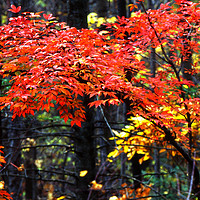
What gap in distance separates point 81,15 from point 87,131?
267cm

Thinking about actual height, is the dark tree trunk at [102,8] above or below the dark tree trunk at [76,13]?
above

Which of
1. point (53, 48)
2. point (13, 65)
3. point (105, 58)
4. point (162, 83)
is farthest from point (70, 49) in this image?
point (162, 83)

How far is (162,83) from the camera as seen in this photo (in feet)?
12.6

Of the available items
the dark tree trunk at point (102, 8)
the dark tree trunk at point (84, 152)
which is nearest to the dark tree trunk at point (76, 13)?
the dark tree trunk at point (84, 152)

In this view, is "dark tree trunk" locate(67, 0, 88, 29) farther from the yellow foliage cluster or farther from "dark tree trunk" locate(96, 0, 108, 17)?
"dark tree trunk" locate(96, 0, 108, 17)

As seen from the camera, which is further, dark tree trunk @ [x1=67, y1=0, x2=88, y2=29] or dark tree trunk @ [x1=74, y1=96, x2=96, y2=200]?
dark tree trunk @ [x1=67, y1=0, x2=88, y2=29]

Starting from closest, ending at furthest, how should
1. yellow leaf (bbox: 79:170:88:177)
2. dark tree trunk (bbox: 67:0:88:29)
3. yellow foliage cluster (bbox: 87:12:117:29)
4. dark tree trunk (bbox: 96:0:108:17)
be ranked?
yellow leaf (bbox: 79:170:88:177), dark tree trunk (bbox: 67:0:88:29), yellow foliage cluster (bbox: 87:12:117:29), dark tree trunk (bbox: 96:0:108:17)

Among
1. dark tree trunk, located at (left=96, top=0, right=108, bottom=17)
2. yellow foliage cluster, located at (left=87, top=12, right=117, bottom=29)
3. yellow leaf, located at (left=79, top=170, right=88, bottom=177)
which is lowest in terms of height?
yellow leaf, located at (left=79, top=170, right=88, bottom=177)

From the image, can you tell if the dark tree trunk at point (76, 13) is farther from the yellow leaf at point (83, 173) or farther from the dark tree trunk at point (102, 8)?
the dark tree trunk at point (102, 8)

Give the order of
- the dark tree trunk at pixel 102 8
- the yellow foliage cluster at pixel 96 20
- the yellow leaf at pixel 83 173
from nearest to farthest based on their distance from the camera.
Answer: the yellow leaf at pixel 83 173 → the yellow foliage cluster at pixel 96 20 → the dark tree trunk at pixel 102 8

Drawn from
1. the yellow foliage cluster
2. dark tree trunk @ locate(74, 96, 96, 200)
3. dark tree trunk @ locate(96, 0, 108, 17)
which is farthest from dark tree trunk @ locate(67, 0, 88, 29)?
dark tree trunk @ locate(96, 0, 108, 17)

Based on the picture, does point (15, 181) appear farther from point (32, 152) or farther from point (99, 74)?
point (99, 74)

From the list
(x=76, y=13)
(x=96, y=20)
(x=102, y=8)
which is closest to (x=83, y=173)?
(x=76, y=13)

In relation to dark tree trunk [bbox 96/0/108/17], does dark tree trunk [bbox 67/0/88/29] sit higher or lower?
lower
